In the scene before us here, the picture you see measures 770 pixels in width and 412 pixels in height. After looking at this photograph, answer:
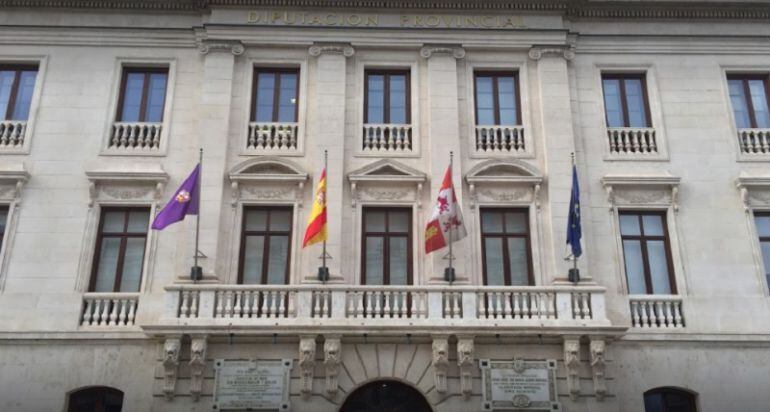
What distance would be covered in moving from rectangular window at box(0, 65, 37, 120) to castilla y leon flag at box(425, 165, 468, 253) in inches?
503

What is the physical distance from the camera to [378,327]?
691 inches

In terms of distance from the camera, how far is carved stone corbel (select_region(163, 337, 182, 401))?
17516 mm

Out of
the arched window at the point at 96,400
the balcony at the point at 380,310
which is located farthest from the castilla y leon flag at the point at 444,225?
the arched window at the point at 96,400

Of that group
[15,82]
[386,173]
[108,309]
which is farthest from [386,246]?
[15,82]

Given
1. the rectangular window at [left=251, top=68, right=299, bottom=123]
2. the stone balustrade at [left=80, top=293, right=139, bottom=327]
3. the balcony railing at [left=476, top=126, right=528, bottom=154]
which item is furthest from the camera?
the rectangular window at [left=251, top=68, right=299, bottom=123]

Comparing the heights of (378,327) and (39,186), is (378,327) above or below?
below

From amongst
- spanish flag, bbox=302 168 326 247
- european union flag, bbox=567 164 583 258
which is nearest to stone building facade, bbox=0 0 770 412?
european union flag, bbox=567 164 583 258

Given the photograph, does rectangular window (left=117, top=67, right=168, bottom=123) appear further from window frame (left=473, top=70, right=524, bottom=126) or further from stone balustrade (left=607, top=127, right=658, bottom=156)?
stone balustrade (left=607, top=127, right=658, bottom=156)

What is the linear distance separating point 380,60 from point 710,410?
44.1ft

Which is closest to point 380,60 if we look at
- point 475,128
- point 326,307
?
point 475,128

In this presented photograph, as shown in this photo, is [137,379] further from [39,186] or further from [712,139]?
[712,139]

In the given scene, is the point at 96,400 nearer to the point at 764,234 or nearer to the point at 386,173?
the point at 386,173

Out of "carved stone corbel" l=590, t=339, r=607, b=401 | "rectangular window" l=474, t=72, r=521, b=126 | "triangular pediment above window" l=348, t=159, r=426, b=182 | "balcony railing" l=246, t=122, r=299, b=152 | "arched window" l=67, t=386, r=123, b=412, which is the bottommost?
"arched window" l=67, t=386, r=123, b=412

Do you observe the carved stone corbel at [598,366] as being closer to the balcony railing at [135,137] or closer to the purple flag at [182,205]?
the purple flag at [182,205]
